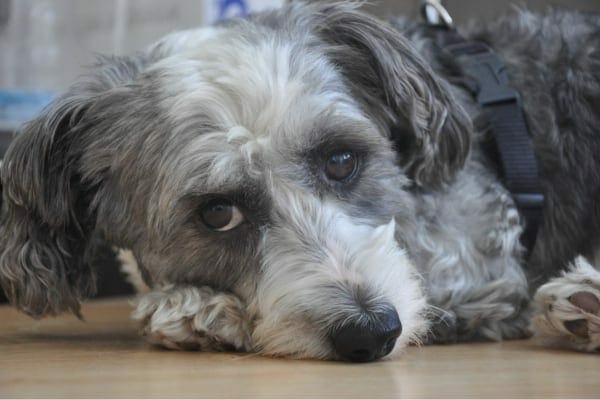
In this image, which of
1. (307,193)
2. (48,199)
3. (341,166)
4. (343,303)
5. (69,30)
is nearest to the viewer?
(343,303)

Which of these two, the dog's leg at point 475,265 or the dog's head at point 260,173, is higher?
the dog's head at point 260,173

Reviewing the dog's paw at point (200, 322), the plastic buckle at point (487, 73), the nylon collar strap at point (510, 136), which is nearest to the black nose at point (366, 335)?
the dog's paw at point (200, 322)

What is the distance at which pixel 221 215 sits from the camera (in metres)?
2.36

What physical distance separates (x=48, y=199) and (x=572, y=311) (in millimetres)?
1427

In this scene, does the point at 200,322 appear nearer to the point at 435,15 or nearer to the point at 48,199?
the point at 48,199

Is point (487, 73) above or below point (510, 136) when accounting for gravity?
above

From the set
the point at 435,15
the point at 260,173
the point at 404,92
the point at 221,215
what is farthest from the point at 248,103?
the point at 435,15

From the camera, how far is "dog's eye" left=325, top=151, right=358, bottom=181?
2404 millimetres

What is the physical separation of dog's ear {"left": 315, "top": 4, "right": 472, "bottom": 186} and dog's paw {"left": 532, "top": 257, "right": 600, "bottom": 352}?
1.82ft

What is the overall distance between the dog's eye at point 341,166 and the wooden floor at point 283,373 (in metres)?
0.49

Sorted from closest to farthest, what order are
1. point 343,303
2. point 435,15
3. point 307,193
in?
point 343,303
point 307,193
point 435,15

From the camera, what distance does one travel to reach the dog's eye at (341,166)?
2.40m

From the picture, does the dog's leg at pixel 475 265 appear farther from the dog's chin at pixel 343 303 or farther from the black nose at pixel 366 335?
the black nose at pixel 366 335

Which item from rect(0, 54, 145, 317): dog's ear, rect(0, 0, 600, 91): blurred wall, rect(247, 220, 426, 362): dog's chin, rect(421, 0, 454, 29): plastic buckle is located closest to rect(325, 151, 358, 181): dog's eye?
rect(247, 220, 426, 362): dog's chin
